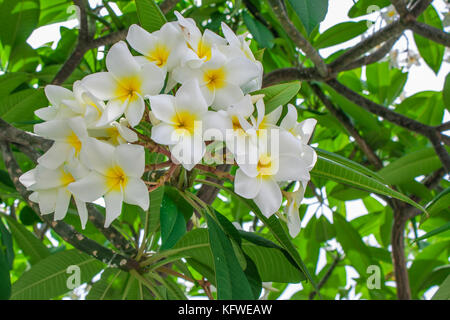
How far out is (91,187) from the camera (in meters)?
0.62

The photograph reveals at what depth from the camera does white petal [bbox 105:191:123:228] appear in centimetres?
63

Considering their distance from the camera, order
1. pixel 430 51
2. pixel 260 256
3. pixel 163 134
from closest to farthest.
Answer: pixel 163 134, pixel 260 256, pixel 430 51

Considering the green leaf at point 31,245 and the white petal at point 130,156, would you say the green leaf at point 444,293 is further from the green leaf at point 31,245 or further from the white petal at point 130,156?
the green leaf at point 31,245

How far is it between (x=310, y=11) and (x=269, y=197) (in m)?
0.34

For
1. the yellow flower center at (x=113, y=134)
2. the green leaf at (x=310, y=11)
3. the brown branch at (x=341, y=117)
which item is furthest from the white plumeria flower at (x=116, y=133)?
the brown branch at (x=341, y=117)

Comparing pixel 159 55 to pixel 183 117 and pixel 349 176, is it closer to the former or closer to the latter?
pixel 183 117

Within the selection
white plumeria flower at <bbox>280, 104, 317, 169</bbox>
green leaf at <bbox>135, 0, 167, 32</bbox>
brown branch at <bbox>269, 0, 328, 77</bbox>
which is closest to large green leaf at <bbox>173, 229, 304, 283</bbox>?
white plumeria flower at <bbox>280, 104, 317, 169</bbox>

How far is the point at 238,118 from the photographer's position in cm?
60

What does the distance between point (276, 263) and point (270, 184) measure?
34 cm

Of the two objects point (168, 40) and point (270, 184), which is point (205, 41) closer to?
point (168, 40)

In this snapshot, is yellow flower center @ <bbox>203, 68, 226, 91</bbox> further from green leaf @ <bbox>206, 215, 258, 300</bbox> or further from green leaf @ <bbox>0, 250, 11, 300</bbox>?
green leaf @ <bbox>0, 250, 11, 300</bbox>

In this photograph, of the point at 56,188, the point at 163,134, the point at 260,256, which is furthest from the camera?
the point at 260,256

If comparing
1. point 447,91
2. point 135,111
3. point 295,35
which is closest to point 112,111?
point 135,111

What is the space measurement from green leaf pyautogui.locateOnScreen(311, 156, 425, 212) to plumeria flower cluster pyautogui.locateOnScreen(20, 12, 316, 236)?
0.39 ft
